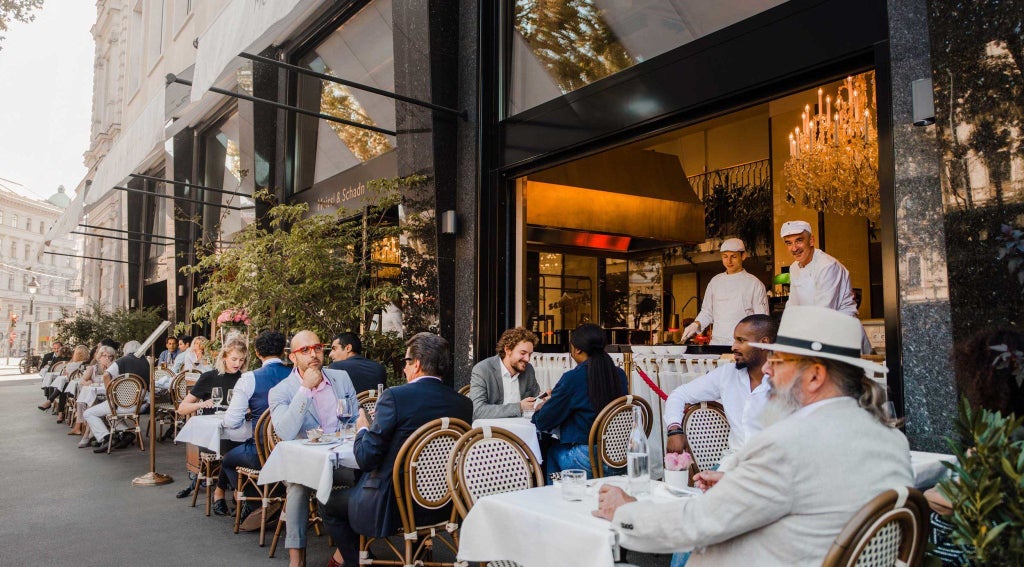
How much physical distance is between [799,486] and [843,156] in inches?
291

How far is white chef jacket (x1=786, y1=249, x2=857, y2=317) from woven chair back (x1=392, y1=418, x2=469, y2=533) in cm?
341

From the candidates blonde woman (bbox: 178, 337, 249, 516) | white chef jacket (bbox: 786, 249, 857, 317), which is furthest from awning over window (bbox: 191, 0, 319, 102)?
white chef jacket (bbox: 786, 249, 857, 317)

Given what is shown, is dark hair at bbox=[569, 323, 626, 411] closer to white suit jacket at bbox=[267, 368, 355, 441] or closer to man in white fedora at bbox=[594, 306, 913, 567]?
white suit jacket at bbox=[267, 368, 355, 441]

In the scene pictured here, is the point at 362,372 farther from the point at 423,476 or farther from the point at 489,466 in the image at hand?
the point at 489,466

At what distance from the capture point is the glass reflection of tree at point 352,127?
10.9 metres

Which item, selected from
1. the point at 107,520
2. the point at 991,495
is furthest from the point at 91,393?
the point at 991,495

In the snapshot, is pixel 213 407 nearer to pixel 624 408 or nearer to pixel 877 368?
pixel 624 408

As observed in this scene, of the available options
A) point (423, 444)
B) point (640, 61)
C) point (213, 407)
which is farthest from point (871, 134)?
point (213, 407)

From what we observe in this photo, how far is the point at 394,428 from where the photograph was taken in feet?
12.4

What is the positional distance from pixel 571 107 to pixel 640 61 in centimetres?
89

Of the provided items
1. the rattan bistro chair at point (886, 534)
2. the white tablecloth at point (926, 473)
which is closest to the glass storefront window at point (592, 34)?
the white tablecloth at point (926, 473)

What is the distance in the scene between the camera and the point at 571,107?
7.22 meters

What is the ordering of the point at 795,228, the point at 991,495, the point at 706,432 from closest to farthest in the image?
the point at 991,495, the point at 706,432, the point at 795,228

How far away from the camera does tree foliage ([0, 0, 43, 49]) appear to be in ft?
33.5
